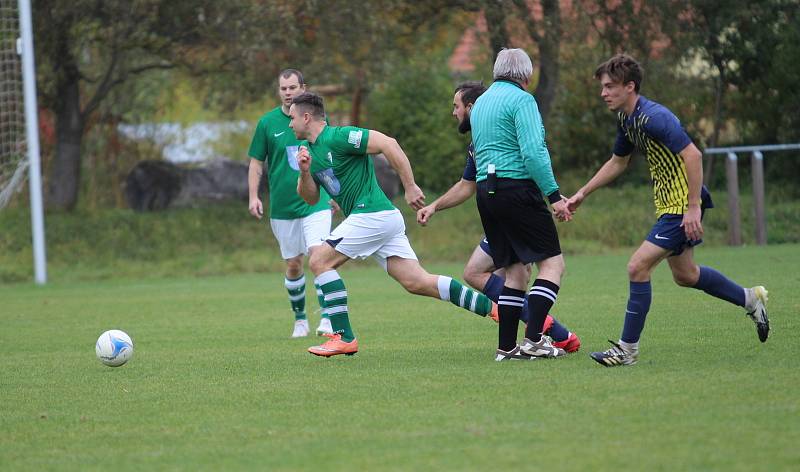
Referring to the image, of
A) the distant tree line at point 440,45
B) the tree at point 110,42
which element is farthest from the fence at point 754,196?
the tree at point 110,42

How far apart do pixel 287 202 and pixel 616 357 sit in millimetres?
4345

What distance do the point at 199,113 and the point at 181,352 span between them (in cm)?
2982

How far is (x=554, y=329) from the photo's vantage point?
26.4 feet

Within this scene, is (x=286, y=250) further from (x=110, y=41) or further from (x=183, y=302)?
(x=110, y=41)

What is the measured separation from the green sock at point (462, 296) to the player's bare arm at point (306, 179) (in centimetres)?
112

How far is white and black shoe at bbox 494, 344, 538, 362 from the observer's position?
7.73 meters

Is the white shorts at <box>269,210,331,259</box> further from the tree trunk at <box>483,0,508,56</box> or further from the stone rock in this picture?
the stone rock

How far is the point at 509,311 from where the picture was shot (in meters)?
7.70

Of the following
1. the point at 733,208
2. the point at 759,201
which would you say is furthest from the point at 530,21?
the point at 759,201

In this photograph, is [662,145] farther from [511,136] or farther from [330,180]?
[330,180]

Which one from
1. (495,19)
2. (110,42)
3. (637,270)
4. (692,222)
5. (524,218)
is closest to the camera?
(692,222)

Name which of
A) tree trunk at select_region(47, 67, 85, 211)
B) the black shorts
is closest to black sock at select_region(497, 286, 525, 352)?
the black shorts

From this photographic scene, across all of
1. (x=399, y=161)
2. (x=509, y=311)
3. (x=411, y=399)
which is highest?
(x=399, y=161)

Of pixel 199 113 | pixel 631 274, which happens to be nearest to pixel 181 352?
pixel 631 274
